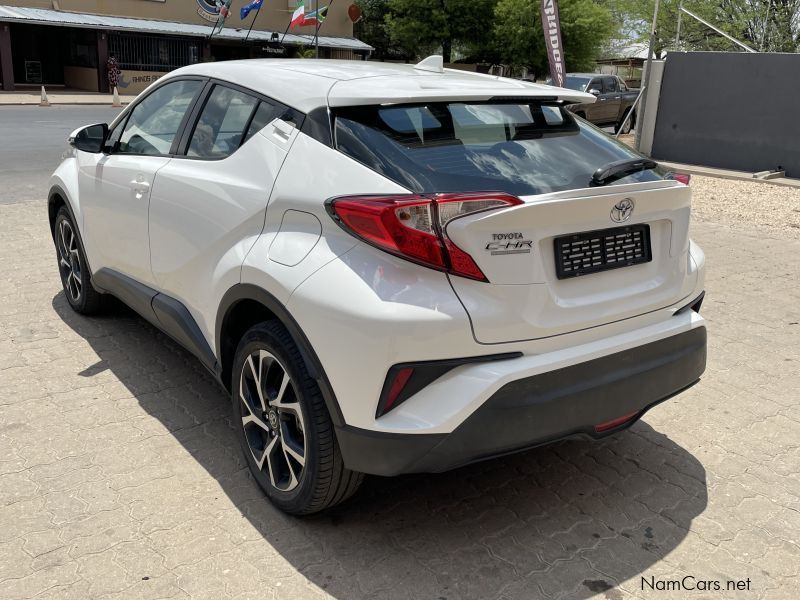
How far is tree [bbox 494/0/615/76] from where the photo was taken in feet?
130

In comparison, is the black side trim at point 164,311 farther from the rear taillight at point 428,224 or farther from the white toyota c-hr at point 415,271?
the rear taillight at point 428,224

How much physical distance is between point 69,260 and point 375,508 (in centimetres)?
311

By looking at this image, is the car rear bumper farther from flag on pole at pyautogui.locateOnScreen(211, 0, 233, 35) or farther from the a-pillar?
flag on pole at pyautogui.locateOnScreen(211, 0, 233, 35)

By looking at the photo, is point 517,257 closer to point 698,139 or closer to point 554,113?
point 554,113

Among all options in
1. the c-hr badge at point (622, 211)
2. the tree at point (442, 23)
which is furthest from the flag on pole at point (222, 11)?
the c-hr badge at point (622, 211)

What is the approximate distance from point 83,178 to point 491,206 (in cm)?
309

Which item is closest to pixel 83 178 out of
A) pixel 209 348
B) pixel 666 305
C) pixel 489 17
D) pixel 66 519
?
pixel 209 348

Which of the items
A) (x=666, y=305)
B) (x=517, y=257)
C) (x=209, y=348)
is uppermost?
(x=517, y=257)

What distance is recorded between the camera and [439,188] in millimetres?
2463

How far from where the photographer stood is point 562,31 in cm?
3956

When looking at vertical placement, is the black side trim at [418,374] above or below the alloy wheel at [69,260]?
above

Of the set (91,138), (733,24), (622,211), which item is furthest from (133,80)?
(622,211)

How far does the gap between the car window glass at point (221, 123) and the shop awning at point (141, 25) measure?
3270 centimetres

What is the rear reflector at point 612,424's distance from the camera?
276 cm
